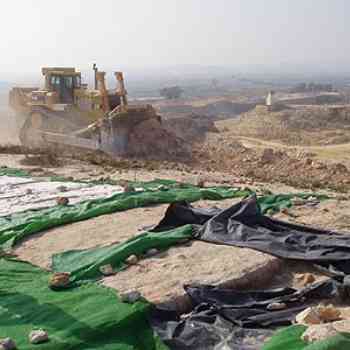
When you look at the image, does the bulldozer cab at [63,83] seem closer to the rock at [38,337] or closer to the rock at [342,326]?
A: the rock at [38,337]

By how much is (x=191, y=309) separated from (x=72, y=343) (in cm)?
124

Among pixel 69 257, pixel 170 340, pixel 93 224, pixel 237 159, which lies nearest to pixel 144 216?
pixel 93 224

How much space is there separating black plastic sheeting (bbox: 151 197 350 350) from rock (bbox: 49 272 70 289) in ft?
3.58

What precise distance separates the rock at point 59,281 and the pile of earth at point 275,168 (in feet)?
24.0

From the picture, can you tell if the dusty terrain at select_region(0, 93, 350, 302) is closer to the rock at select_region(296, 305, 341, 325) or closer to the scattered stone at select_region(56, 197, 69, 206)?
the scattered stone at select_region(56, 197, 69, 206)

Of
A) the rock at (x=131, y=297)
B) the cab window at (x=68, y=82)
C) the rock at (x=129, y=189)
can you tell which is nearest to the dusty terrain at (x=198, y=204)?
the rock at (x=131, y=297)

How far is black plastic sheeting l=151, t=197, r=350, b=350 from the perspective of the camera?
4688mm

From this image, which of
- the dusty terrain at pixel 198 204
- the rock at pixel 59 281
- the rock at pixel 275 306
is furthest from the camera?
the dusty terrain at pixel 198 204

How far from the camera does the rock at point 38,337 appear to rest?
14.8 ft

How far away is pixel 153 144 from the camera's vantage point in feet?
55.1

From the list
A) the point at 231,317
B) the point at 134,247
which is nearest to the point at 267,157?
the point at 134,247

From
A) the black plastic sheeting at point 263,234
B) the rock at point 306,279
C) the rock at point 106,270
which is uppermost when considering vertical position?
the black plastic sheeting at point 263,234

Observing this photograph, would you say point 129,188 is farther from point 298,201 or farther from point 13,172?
point 13,172

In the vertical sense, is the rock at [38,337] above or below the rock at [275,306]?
below
